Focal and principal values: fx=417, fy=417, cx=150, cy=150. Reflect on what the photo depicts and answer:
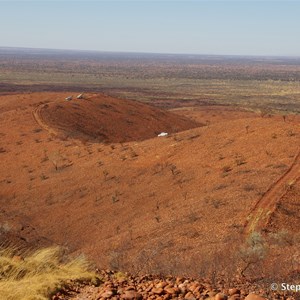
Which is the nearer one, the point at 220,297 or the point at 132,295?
the point at 220,297

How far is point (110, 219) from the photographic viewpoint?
55.7ft

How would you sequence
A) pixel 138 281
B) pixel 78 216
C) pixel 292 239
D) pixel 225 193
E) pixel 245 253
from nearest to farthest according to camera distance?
pixel 138 281 < pixel 245 253 < pixel 292 239 < pixel 225 193 < pixel 78 216

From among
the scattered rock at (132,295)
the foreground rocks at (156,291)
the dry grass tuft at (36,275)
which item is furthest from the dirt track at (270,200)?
the scattered rock at (132,295)

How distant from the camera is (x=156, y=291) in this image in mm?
6188

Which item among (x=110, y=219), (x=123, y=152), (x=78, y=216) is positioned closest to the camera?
(x=110, y=219)

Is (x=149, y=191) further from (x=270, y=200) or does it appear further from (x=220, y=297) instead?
(x=220, y=297)

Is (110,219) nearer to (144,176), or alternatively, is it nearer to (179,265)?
(144,176)

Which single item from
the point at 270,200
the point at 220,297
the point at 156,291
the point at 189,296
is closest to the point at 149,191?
the point at 270,200

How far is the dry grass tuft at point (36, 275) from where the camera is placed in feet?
21.2

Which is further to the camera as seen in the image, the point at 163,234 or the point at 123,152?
the point at 123,152

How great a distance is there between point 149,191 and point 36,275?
449 inches

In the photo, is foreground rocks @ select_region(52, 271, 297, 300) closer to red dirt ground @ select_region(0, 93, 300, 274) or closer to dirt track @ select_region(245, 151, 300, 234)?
red dirt ground @ select_region(0, 93, 300, 274)

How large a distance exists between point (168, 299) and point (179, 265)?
13.2ft

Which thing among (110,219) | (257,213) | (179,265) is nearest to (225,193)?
(257,213)
